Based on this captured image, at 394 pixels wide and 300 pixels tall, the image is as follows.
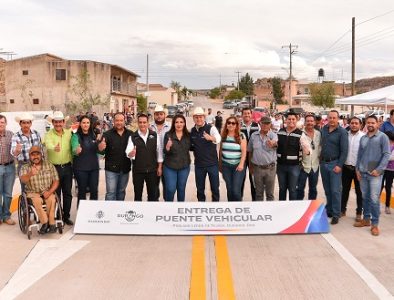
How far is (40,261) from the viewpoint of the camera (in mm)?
5500

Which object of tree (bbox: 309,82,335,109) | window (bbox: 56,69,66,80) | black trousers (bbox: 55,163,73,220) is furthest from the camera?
tree (bbox: 309,82,335,109)

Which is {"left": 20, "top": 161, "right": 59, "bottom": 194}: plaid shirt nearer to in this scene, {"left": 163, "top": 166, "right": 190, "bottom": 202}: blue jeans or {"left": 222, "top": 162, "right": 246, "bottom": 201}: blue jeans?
{"left": 163, "top": 166, "right": 190, "bottom": 202}: blue jeans

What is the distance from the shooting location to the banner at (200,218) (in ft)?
21.5

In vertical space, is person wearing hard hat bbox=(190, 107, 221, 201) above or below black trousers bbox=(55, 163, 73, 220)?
above

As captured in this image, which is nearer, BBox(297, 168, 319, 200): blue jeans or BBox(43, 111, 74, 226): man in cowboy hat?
BBox(43, 111, 74, 226): man in cowboy hat

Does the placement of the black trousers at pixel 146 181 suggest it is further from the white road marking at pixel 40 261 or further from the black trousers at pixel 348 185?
the black trousers at pixel 348 185

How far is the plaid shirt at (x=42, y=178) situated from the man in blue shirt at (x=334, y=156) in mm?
4309

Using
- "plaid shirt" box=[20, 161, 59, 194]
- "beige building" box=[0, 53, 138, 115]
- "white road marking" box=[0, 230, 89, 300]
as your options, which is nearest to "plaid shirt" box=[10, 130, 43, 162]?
"plaid shirt" box=[20, 161, 59, 194]

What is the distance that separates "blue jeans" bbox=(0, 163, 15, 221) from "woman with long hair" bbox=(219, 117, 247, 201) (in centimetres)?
341

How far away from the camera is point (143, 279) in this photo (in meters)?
4.89

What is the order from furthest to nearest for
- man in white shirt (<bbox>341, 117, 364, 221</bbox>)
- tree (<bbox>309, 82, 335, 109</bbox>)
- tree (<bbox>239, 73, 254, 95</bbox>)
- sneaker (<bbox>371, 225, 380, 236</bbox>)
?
tree (<bbox>239, 73, 254, 95</bbox>) < tree (<bbox>309, 82, 335, 109</bbox>) < man in white shirt (<bbox>341, 117, 364, 221</bbox>) < sneaker (<bbox>371, 225, 380, 236</bbox>)

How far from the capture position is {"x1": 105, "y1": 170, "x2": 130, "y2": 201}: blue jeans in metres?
7.11

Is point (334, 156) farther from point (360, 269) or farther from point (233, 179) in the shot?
point (360, 269)

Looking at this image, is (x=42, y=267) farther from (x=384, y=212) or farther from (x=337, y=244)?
(x=384, y=212)
